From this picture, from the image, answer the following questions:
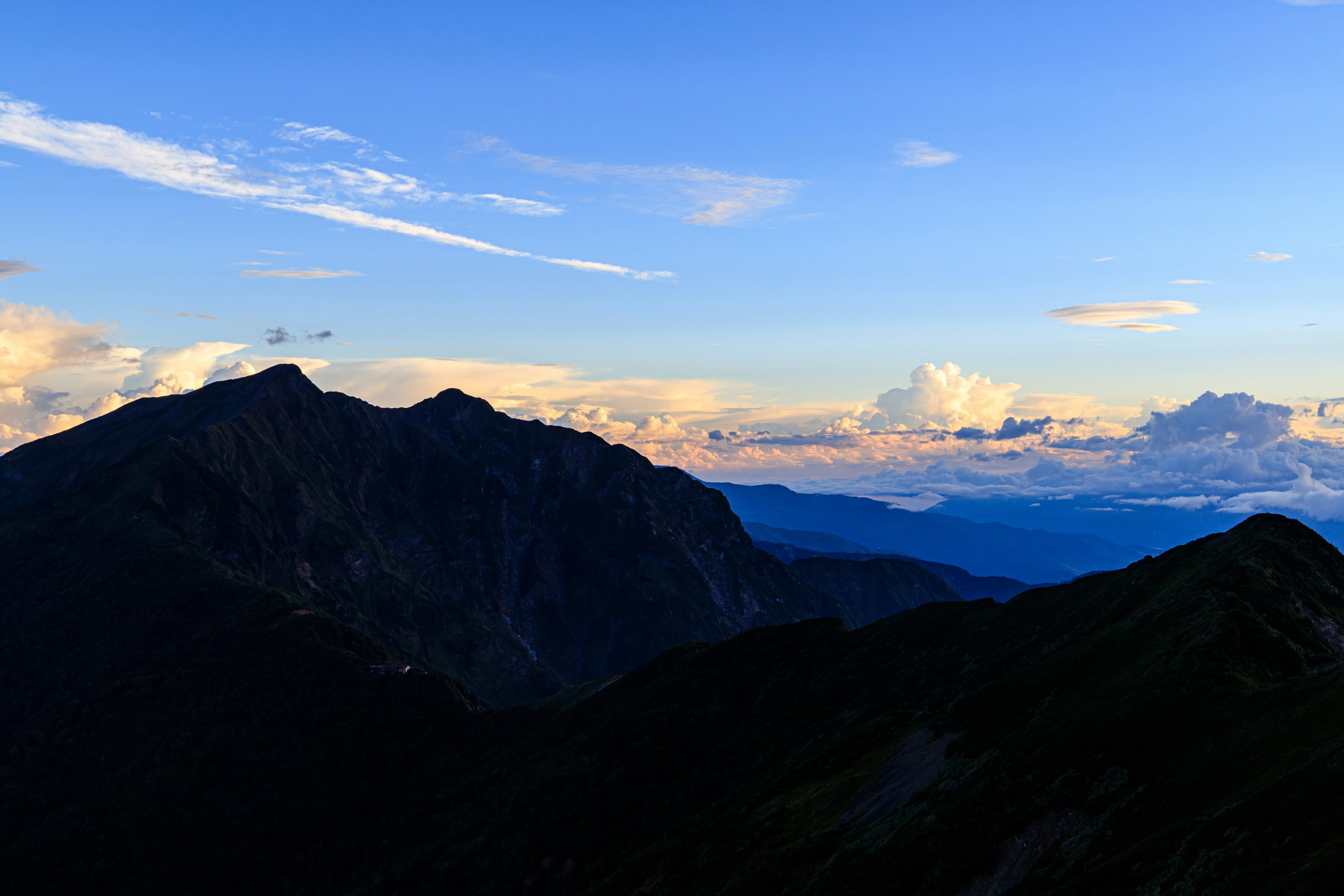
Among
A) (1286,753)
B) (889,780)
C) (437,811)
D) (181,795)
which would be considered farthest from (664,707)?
(1286,753)

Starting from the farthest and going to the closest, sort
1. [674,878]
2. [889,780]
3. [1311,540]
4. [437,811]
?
[437,811] < [1311,540] < [674,878] < [889,780]

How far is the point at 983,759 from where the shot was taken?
78.4m

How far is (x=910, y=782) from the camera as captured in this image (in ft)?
278

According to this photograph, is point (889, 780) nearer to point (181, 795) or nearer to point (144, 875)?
point (144, 875)

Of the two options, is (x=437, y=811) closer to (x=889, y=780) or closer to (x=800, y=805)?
(x=800, y=805)

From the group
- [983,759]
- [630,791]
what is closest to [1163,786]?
[983,759]

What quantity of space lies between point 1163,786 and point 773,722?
11008cm

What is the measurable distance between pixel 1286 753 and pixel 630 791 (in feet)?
418

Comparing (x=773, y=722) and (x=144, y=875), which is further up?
(x=773, y=722)

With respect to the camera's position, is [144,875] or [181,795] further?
[181,795]

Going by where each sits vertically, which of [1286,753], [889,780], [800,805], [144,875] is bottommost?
[144,875]

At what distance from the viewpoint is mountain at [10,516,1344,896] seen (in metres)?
51.7

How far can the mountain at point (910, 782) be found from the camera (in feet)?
170

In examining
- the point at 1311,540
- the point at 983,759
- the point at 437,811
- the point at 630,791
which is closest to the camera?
the point at 983,759
